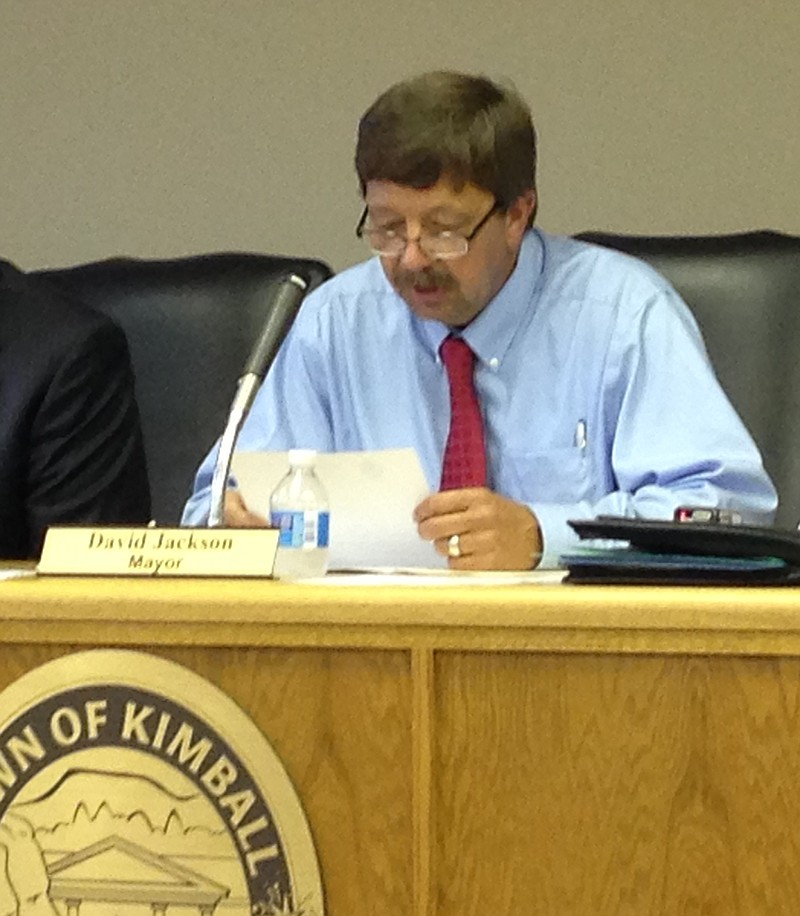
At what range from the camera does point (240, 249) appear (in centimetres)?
256

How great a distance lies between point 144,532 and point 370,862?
32 centimetres

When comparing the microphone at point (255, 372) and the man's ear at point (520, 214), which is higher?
the man's ear at point (520, 214)

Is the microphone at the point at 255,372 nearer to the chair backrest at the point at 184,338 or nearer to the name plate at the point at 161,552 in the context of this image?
the name plate at the point at 161,552

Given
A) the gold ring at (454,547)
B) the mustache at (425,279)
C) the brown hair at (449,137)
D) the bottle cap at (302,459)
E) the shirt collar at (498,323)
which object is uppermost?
the brown hair at (449,137)

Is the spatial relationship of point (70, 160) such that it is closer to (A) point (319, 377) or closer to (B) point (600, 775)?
(A) point (319, 377)

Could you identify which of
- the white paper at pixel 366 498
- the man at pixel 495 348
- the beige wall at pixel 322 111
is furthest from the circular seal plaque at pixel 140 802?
the beige wall at pixel 322 111

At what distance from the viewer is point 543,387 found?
1.92m

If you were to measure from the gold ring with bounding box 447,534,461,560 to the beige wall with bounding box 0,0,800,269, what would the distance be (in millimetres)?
1119

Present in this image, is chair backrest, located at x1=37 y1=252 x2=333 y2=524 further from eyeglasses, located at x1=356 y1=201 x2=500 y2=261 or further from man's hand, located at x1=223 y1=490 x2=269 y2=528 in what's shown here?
man's hand, located at x1=223 y1=490 x2=269 y2=528

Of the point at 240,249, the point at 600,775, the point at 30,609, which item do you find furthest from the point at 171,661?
the point at 240,249

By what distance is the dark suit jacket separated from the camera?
2.07m

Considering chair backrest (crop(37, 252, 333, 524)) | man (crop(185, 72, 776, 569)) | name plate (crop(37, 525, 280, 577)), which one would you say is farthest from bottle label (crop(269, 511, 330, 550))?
chair backrest (crop(37, 252, 333, 524))

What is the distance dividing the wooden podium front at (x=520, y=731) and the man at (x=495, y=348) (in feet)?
2.32

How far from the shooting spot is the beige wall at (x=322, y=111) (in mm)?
2420
